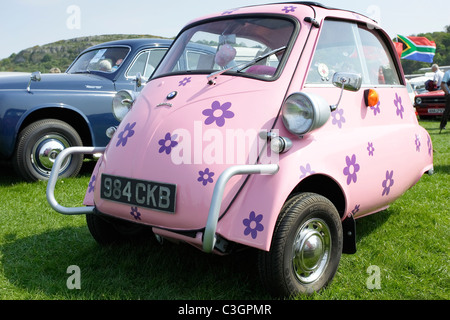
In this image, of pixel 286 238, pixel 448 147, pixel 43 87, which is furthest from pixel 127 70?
pixel 448 147

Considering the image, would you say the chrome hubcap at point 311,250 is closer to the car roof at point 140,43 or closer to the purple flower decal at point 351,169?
the purple flower decal at point 351,169

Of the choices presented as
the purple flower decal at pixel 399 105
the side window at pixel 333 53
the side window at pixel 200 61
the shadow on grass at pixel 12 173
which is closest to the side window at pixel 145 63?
the shadow on grass at pixel 12 173

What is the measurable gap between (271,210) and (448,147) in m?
7.33

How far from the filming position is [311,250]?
8.48ft

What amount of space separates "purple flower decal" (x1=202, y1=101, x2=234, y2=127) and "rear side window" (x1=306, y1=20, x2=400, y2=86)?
595 mm

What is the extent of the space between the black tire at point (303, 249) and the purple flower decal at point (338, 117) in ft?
1.82

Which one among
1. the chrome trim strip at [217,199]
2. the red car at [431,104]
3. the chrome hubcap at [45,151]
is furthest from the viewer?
the red car at [431,104]

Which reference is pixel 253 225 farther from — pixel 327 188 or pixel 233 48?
pixel 233 48

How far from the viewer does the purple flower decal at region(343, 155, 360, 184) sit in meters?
2.86

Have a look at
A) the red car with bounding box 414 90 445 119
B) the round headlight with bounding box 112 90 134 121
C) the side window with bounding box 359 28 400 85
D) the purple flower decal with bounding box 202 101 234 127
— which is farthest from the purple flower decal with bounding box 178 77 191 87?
the red car with bounding box 414 90 445 119

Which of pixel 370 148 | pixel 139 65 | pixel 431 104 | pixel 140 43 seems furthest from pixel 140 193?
pixel 431 104

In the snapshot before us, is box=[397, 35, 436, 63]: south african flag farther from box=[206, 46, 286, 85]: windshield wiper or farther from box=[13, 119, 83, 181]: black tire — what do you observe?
box=[206, 46, 286, 85]: windshield wiper

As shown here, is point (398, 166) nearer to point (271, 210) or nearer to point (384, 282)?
point (384, 282)

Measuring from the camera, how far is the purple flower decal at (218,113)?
2.62 m
